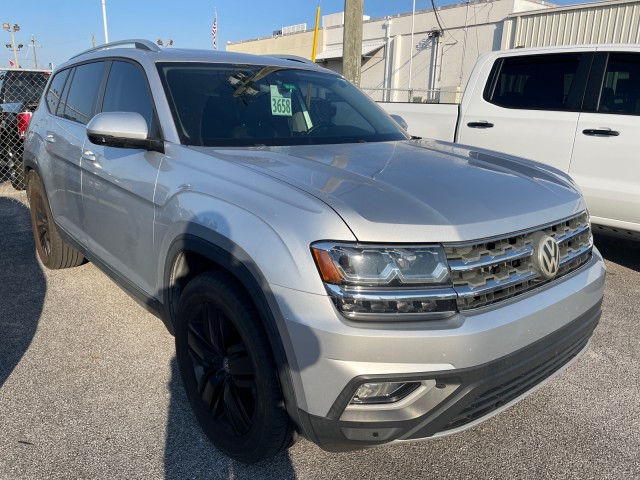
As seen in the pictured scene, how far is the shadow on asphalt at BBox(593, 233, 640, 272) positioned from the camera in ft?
17.4

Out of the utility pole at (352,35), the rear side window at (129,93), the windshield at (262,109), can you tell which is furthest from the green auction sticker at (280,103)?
the utility pole at (352,35)

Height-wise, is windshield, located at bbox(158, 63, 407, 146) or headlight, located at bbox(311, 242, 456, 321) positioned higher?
windshield, located at bbox(158, 63, 407, 146)

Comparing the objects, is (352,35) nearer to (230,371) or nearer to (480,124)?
(480,124)

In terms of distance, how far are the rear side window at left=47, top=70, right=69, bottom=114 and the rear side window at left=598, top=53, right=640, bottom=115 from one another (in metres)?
4.66

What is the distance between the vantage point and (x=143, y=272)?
2.84 meters

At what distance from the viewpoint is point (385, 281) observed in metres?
1.80

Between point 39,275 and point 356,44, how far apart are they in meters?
5.07

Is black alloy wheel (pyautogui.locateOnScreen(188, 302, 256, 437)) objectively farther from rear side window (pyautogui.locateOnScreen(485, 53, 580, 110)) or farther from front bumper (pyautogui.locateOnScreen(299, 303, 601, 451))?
rear side window (pyautogui.locateOnScreen(485, 53, 580, 110))

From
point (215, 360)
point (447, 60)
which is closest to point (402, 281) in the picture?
point (215, 360)

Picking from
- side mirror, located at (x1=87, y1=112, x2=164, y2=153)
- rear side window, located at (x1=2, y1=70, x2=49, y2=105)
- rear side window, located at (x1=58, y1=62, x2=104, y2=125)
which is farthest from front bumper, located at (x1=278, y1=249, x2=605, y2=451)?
rear side window, located at (x1=2, y1=70, x2=49, y2=105)

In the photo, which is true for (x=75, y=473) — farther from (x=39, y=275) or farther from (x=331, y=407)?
(x=39, y=275)

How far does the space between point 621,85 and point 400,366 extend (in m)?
4.32

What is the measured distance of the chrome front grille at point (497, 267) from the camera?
6.16 feet

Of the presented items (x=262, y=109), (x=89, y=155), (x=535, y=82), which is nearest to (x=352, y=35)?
(x=535, y=82)
